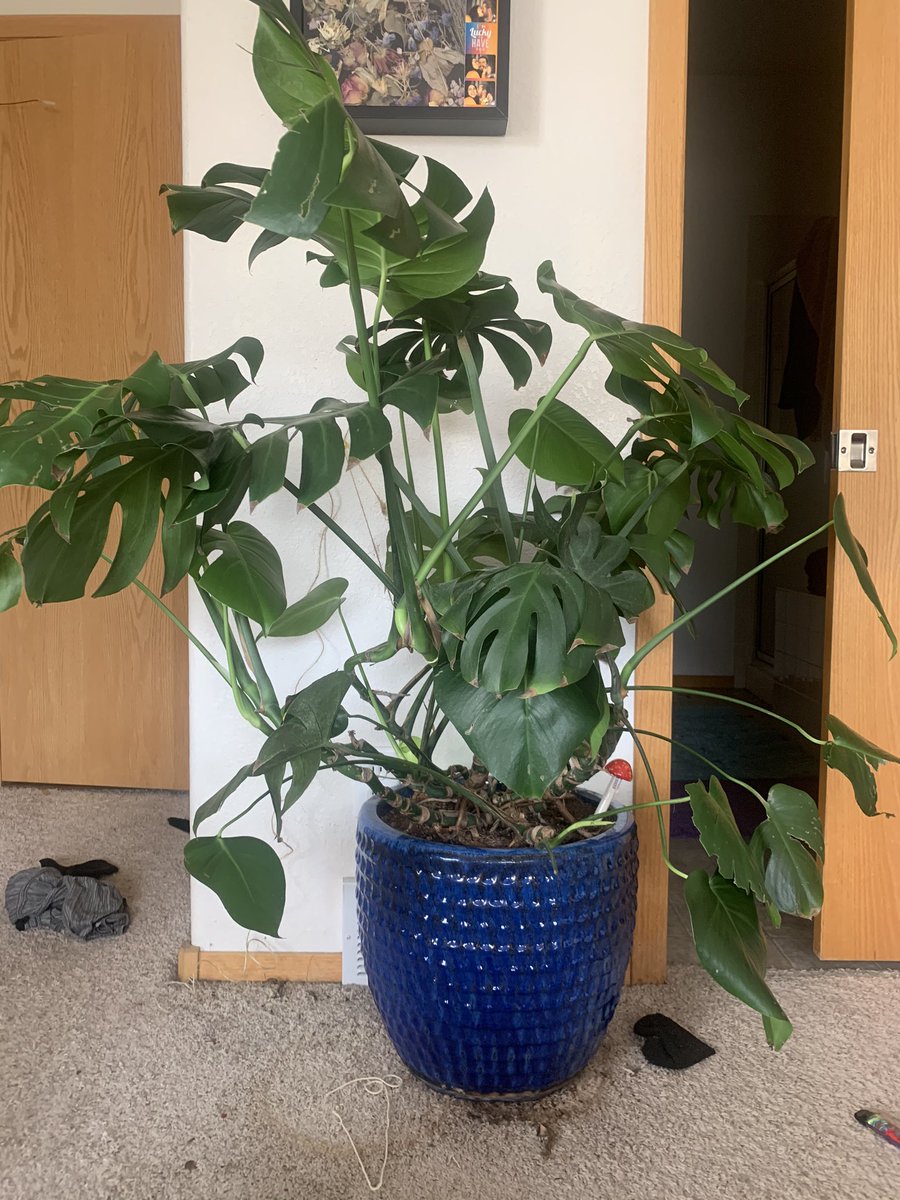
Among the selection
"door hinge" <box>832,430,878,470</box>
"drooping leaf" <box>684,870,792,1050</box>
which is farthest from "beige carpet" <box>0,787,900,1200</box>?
"door hinge" <box>832,430,878,470</box>

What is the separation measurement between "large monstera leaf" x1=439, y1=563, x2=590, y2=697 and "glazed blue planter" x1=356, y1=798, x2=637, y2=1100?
0.28 metres

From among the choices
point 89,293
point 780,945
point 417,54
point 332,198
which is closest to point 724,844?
point 332,198

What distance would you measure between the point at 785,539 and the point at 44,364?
2.57 meters

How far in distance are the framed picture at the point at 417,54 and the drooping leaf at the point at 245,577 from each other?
67 cm

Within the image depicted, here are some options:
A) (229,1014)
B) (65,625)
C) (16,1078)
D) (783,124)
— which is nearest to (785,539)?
(783,124)

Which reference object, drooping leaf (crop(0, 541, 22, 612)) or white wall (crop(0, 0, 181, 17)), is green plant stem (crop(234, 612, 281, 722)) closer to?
drooping leaf (crop(0, 541, 22, 612))

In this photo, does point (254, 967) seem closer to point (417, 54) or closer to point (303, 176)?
point (303, 176)

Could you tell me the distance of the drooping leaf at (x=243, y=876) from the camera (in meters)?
0.85

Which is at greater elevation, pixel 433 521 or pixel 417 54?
pixel 417 54

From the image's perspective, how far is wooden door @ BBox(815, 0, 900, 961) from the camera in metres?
1.31

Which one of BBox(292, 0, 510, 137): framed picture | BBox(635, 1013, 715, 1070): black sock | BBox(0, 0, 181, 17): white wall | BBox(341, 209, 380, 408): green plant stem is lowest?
BBox(635, 1013, 715, 1070): black sock

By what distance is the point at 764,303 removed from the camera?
367 cm

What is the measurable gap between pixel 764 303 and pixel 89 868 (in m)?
3.36

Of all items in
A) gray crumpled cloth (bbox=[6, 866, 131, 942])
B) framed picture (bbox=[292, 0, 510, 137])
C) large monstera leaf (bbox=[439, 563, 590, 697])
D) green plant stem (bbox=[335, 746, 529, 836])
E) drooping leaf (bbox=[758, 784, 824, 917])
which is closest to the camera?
large monstera leaf (bbox=[439, 563, 590, 697])
